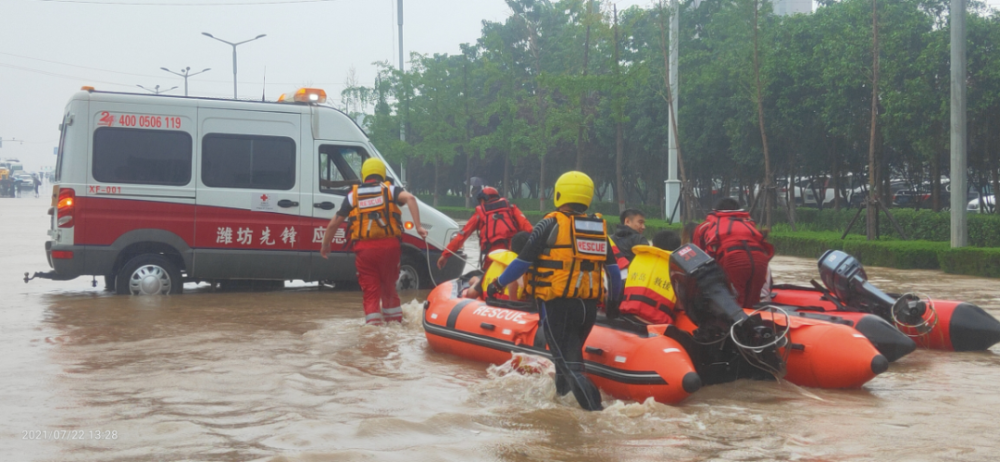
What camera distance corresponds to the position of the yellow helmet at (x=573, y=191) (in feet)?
21.3

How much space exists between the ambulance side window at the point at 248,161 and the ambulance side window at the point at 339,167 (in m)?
0.40

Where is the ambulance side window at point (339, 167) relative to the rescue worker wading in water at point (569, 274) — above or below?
above

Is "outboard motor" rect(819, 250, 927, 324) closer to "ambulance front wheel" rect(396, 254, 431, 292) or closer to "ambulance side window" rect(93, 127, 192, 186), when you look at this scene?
"ambulance front wheel" rect(396, 254, 431, 292)

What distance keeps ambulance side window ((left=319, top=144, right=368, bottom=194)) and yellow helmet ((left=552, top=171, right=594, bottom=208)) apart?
661cm

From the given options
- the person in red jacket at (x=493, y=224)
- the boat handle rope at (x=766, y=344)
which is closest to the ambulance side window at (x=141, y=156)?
the person in red jacket at (x=493, y=224)

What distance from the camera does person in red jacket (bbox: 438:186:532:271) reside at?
10570 millimetres

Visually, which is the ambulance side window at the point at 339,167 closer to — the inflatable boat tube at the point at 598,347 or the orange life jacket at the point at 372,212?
the orange life jacket at the point at 372,212

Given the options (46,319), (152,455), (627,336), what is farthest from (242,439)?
(46,319)

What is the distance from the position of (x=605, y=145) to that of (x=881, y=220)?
1900cm

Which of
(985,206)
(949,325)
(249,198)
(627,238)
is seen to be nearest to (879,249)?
(949,325)

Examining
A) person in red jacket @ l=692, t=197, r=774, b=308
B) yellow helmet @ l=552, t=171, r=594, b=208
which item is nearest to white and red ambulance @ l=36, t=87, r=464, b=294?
person in red jacket @ l=692, t=197, r=774, b=308

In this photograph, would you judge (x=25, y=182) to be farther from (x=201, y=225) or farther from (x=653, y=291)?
(x=653, y=291)

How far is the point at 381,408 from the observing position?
6617 mm

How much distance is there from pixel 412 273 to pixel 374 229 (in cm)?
388
